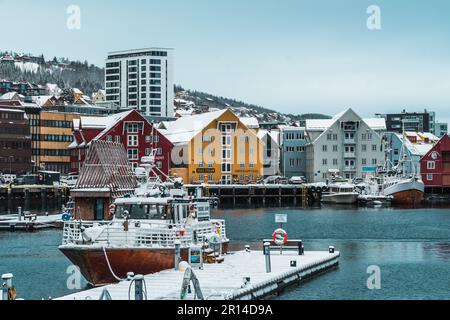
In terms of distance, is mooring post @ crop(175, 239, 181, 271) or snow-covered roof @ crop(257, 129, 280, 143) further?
snow-covered roof @ crop(257, 129, 280, 143)

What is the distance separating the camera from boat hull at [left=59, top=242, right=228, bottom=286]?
29.9 metres

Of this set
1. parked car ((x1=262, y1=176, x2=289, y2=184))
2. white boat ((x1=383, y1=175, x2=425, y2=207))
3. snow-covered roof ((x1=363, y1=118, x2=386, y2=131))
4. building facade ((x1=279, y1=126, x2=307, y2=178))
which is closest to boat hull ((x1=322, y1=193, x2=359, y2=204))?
white boat ((x1=383, y1=175, x2=425, y2=207))

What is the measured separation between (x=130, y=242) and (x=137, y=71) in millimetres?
165085

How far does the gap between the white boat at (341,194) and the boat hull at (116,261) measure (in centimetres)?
7188

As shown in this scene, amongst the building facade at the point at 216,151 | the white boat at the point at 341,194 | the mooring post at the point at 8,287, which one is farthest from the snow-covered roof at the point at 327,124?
the mooring post at the point at 8,287

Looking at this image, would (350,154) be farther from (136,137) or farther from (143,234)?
(143,234)

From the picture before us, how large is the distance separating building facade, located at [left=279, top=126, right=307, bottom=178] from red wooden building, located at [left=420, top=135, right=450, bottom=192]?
19.2 m

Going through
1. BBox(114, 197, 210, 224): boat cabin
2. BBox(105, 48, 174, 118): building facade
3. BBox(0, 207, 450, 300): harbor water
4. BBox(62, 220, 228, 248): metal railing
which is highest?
BBox(105, 48, 174, 118): building facade

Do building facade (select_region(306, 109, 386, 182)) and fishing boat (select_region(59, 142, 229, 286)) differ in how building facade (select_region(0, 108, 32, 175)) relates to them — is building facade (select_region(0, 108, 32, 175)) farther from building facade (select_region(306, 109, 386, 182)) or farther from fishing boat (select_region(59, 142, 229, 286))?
fishing boat (select_region(59, 142, 229, 286))

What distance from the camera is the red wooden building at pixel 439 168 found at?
115 m

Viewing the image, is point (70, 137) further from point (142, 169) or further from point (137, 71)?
point (142, 169)

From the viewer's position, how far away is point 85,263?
30.1 metres

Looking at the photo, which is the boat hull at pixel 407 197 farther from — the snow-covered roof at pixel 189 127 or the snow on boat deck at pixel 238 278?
the snow on boat deck at pixel 238 278
